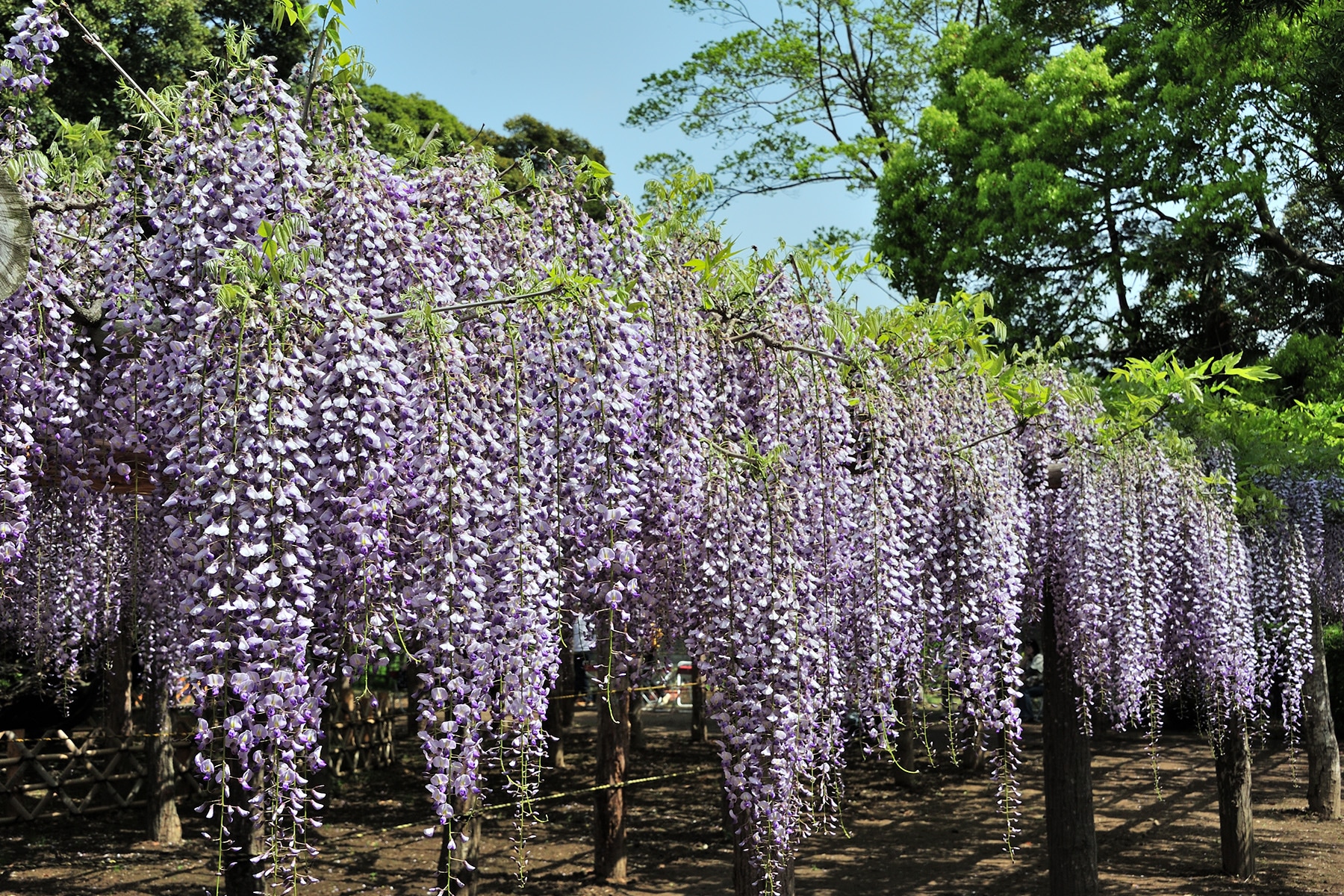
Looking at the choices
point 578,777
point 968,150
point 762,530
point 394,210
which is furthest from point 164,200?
point 968,150

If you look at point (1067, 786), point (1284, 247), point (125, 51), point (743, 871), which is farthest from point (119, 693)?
point (1284, 247)

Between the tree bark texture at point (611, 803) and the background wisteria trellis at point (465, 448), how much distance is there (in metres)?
3.11

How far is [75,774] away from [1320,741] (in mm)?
11971

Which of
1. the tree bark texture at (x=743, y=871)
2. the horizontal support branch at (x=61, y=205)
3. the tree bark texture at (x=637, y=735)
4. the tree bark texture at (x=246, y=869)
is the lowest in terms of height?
the tree bark texture at (x=637, y=735)

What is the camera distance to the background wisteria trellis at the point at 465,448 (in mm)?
2705

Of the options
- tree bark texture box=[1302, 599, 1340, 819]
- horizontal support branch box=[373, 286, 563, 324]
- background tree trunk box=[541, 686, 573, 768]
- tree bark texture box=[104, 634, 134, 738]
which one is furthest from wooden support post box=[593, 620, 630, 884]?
tree bark texture box=[1302, 599, 1340, 819]

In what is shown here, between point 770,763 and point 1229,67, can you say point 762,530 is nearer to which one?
point 770,763

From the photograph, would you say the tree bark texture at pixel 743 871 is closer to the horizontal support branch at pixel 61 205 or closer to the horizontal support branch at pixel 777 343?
the horizontal support branch at pixel 777 343

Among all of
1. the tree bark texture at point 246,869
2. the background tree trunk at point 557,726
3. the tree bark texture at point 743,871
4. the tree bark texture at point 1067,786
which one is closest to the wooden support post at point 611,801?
the tree bark texture at point 1067,786

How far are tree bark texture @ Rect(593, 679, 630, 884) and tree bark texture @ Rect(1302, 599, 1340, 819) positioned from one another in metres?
6.28

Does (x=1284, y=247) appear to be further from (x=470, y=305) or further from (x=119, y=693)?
(x=119, y=693)

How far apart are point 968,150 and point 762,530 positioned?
11490 millimetres

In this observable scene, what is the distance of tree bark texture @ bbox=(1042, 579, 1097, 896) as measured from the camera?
6.52 m

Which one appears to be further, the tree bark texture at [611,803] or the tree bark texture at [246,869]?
the tree bark texture at [611,803]
